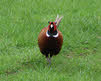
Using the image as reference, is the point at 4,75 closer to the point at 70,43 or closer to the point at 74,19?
the point at 70,43

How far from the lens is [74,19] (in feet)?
24.8

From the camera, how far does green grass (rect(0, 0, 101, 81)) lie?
16.8 ft

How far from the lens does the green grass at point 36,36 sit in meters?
5.11

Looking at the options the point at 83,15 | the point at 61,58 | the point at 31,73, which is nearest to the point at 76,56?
the point at 61,58

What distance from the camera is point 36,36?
21.3ft

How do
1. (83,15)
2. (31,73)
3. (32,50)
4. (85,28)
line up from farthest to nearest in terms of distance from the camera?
(83,15), (85,28), (32,50), (31,73)

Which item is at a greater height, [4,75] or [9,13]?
[9,13]

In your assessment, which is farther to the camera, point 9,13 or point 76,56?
point 9,13

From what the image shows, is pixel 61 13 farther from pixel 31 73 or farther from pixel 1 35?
pixel 31 73

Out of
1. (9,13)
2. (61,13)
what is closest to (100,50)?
(61,13)

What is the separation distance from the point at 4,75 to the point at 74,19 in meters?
3.11

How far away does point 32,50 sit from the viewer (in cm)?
584

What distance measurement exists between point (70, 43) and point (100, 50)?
67 cm

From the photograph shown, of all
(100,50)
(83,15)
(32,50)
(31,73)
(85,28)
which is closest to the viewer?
(31,73)
